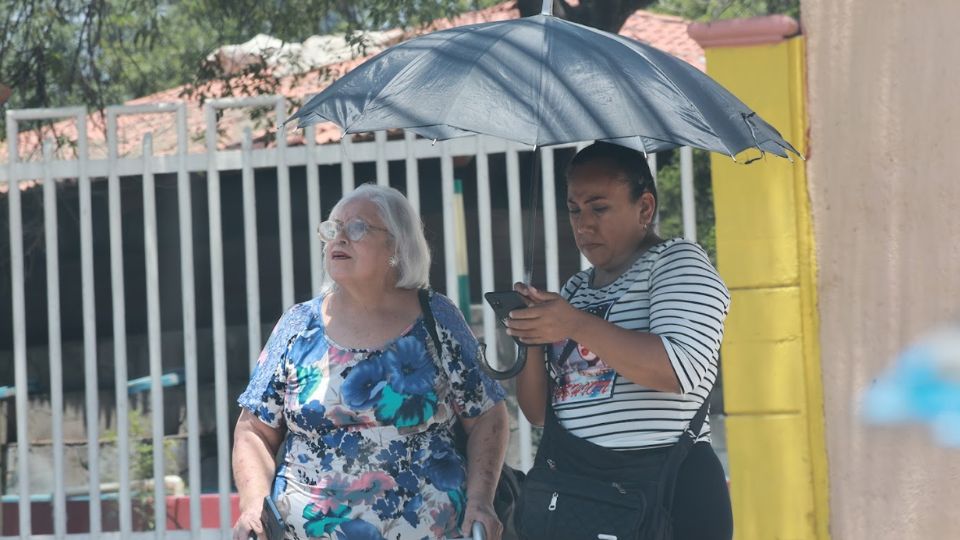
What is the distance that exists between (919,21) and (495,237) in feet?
13.7

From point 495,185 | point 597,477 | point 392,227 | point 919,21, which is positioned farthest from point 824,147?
point 495,185

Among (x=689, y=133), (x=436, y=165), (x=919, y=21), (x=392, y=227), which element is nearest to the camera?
(x=689, y=133)

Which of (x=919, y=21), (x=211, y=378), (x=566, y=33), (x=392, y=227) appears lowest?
(x=211, y=378)

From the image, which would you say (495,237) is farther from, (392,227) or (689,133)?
(689,133)

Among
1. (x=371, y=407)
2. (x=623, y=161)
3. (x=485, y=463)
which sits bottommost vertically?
(x=485, y=463)

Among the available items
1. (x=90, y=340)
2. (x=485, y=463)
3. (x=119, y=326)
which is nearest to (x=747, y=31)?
(x=485, y=463)

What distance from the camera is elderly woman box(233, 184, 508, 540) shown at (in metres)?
3.03

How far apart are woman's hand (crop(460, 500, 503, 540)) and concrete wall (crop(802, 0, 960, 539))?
77.3 inches

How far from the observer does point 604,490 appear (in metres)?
2.66

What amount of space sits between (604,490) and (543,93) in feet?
2.51

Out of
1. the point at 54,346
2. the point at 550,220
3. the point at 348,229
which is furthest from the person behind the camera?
the point at 54,346

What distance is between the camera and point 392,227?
315 centimetres

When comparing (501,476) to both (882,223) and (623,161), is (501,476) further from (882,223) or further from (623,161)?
(882,223)

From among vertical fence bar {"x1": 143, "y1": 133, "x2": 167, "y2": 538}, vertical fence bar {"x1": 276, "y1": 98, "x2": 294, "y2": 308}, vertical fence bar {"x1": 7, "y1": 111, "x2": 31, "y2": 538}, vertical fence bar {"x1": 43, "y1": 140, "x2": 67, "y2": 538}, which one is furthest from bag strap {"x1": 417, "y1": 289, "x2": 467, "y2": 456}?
vertical fence bar {"x1": 7, "y1": 111, "x2": 31, "y2": 538}
